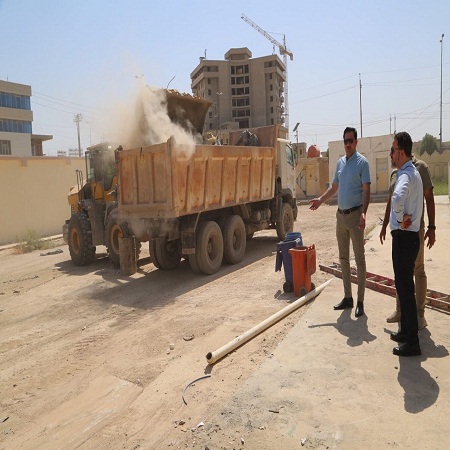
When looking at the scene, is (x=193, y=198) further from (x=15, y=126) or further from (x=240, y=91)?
(x=240, y=91)

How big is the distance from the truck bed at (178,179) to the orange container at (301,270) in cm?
244

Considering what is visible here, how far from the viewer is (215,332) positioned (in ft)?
18.0

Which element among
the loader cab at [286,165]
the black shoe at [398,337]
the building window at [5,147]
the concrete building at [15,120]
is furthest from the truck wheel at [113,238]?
the building window at [5,147]

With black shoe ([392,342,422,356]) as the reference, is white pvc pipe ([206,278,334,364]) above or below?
below

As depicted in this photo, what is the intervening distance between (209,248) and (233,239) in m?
0.97

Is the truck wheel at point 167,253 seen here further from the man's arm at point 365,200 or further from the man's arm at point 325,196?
the man's arm at point 365,200

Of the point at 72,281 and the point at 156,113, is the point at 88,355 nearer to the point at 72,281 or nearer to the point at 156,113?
the point at 72,281

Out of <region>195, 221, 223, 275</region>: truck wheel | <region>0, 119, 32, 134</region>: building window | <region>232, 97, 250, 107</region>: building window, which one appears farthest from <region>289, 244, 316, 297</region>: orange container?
<region>232, 97, 250, 107</region>: building window

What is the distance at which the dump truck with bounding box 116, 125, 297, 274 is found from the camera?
26.2 feet

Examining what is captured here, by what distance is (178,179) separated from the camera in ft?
→ 25.8

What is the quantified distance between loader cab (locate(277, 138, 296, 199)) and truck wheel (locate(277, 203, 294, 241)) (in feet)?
1.61

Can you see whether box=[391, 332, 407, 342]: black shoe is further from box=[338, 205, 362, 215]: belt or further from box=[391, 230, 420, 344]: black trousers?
box=[338, 205, 362, 215]: belt

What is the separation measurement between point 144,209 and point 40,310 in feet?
8.35

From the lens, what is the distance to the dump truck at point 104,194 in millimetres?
9844
